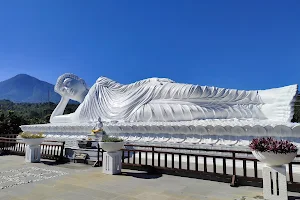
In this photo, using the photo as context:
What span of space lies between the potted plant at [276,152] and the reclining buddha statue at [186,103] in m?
7.09

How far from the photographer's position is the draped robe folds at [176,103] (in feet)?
38.9

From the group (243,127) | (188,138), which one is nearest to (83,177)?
(188,138)

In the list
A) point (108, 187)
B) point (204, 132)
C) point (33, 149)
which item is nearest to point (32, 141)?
point (33, 149)

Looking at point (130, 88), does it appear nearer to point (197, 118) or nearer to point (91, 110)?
point (91, 110)

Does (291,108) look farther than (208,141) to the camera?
Yes

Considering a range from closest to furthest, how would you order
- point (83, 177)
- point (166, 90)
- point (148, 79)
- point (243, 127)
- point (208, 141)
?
point (83, 177), point (243, 127), point (208, 141), point (166, 90), point (148, 79)

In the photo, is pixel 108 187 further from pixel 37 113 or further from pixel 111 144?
pixel 37 113

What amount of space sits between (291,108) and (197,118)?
4825 mm

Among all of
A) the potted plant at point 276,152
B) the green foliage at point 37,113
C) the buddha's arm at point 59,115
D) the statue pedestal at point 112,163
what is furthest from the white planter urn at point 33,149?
the green foliage at point 37,113

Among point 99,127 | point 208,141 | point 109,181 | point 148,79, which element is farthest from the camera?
point 148,79

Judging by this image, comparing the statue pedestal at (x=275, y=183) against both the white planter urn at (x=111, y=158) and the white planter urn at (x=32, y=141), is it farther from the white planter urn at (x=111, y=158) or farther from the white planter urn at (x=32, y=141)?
the white planter urn at (x=32, y=141)

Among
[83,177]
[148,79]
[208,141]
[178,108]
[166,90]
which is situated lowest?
[83,177]

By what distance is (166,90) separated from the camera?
12.8 m

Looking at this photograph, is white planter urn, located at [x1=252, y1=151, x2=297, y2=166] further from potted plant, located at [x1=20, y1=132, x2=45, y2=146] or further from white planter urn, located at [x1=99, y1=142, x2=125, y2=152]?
potted plant, located at [x1=20, y1=132, x2=45, y2=146]
